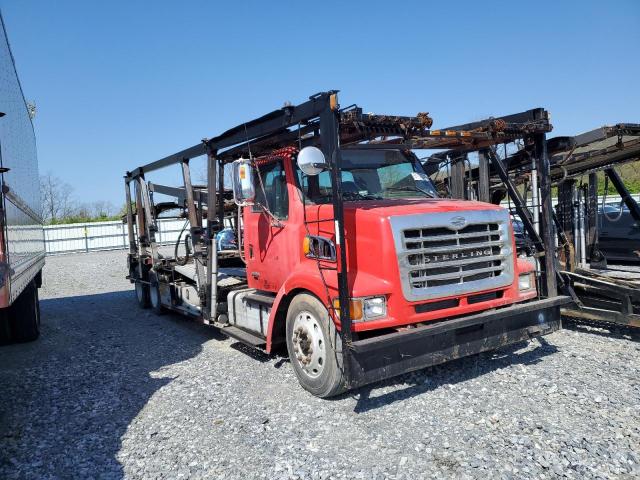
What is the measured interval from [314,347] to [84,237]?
92.7 ft

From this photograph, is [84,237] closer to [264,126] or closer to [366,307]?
[264,126]

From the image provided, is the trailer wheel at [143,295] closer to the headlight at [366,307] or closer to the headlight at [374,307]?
the headlight at [366,307]

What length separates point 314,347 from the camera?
4461 millimetres

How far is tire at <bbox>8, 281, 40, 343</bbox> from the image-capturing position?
7047mm

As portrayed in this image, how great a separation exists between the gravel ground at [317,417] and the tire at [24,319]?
2.66 feet

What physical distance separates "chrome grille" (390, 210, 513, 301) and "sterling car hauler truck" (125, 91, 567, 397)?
Answer: 1 centimetres

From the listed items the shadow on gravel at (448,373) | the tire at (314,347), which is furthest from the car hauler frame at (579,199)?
the tire at (314,347)

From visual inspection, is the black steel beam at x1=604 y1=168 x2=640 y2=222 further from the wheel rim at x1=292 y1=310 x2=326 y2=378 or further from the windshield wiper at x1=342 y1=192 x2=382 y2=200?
the wheel rim at x1=292 y1=310 x2=326 y2=378

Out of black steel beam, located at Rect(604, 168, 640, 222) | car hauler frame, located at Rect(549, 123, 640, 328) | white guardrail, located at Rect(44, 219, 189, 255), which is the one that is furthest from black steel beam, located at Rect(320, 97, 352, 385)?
white guardrail, located at Rect(44, 219, 189, 255)

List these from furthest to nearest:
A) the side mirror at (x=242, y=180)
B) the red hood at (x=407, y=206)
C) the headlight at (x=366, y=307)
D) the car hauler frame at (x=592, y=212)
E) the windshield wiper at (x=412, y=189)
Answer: the car hauler frame at (x=592, y=212) < the windshield wiper at (x=412, y=189) < the side mirror at (x=242, y=180) < the red hood at (x=407, y=206) < the headlight at (x=366, y=307)

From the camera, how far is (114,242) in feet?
96.0

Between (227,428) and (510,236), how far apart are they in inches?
127

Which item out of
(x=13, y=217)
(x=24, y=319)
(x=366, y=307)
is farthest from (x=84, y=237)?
(x=366, y=307)

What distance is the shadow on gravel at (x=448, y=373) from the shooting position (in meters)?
4.45
